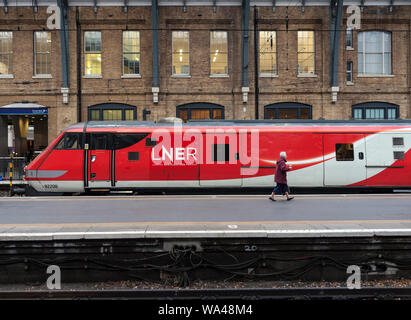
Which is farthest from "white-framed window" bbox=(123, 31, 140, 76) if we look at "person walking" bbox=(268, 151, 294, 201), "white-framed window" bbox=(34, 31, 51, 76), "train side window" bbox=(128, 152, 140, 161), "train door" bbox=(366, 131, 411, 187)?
"train door" bbox=(366, 131, 411, 187)

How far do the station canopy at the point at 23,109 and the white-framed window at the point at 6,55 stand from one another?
2188 millimetres

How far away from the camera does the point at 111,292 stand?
5.33 metres

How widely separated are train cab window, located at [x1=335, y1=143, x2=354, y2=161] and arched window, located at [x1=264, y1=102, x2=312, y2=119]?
26.1 ft

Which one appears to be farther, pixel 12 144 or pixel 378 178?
pixel 12 144

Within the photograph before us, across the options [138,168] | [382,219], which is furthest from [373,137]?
[138,168]

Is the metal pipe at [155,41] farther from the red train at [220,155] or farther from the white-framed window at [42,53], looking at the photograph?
the red train at [220,155]

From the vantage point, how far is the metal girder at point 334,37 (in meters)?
20.2

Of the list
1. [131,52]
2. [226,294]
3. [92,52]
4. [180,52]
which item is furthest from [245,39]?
[226,294]

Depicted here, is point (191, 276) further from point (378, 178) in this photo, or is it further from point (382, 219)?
point (378, 178)

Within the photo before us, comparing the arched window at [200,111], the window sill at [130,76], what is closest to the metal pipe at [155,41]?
the window sill at [130,76]

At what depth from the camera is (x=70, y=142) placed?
12.8 m

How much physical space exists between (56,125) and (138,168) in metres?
10.2

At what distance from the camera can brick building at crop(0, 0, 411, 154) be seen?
20547 mm

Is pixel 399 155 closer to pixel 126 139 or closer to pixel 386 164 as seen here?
pixel 386 164
